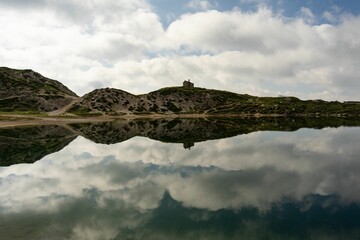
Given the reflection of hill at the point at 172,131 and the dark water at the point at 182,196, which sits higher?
the reflection of hill at the point at 172,131

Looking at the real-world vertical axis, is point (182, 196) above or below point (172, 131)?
below

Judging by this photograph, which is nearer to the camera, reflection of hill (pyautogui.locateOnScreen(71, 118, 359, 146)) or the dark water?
the dark water

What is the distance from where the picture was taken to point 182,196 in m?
38.8

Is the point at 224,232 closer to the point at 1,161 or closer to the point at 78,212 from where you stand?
the point at 78,212

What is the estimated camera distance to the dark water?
92.9 feet

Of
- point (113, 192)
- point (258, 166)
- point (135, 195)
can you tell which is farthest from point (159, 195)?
point (258, 166)

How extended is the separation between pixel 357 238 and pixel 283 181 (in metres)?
20.4

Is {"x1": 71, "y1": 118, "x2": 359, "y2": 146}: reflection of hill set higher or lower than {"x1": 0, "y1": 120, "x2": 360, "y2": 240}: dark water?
higher

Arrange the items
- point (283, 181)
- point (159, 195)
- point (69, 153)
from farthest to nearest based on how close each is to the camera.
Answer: point (69, 153), point (283, 181), point (159, 195)

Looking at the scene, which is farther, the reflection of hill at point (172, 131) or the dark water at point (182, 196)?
the reflection of hill at point (172, 131)

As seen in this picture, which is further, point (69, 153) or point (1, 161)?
point (69, 153)

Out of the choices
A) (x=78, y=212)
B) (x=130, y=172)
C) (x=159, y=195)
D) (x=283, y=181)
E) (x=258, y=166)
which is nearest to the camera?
(x=78, y=212)

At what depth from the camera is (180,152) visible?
7850cm

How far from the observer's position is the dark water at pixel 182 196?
28.3 m
